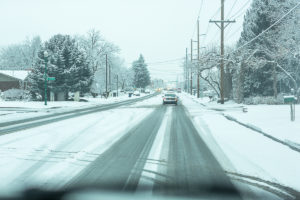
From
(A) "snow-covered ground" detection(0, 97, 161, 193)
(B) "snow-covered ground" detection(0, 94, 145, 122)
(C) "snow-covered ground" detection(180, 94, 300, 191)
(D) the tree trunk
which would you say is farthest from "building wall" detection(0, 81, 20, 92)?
(C) "snow-covered ground" detection(180, 94, 300, 191)

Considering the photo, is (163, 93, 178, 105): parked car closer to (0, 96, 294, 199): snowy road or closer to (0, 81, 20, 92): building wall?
(0, 96, 294, 199): snowy road

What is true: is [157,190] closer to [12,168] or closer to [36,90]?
[12,168]

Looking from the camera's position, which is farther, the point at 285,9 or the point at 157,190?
the point at 285,9

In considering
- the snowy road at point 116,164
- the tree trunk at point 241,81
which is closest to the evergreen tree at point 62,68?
the tree trunk at point 241,81

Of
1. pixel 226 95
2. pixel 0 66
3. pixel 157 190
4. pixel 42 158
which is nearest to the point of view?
pixel 157 190

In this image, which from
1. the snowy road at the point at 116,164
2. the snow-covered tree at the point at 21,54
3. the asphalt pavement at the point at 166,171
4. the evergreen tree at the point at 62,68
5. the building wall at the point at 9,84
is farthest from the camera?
the snow-covered tree at the point at 21,54

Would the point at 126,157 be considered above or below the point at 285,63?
below

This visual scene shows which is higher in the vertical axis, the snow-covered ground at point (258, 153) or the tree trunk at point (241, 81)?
the tree trunk at point (241, 81)

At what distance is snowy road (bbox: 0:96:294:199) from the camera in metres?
5.67

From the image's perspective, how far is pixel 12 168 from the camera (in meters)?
6.76

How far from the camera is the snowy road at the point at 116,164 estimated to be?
5.67 metres

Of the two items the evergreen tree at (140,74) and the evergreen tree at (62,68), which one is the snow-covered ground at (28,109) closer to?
the evergreen tree at (62,68)

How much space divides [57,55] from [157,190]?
37360mm

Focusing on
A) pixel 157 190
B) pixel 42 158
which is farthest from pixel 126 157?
pixel 157 190
